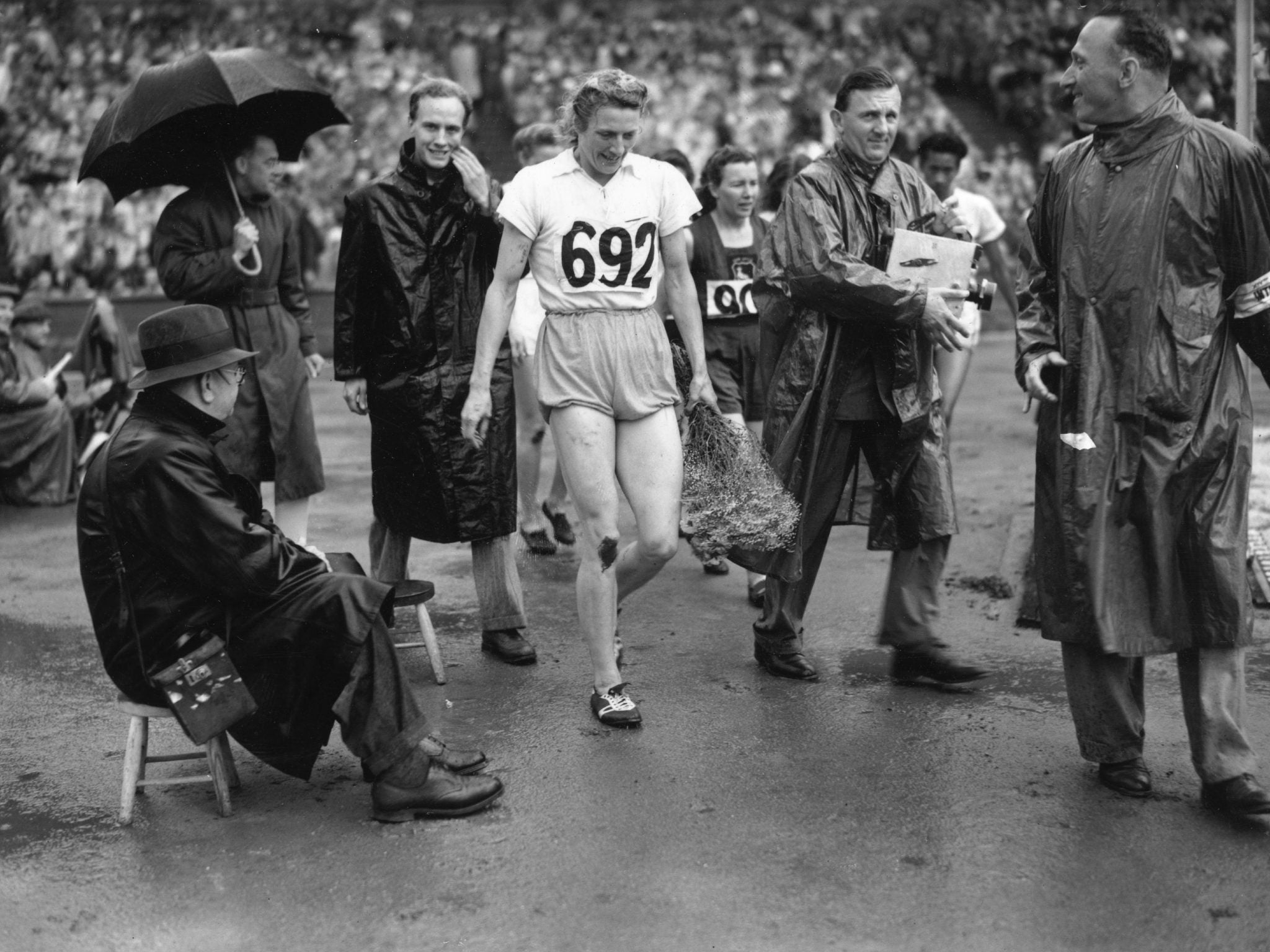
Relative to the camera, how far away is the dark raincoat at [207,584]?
4023 mm

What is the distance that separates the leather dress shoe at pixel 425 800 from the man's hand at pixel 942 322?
2081 millimetres

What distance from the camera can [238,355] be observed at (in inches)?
168

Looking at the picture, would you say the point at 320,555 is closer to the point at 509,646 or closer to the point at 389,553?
the point at 509,646

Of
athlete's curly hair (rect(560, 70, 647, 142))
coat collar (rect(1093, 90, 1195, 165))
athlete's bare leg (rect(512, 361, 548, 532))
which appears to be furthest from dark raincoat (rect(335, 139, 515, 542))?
coat collar (rect(1093, 90, 1195, 165))

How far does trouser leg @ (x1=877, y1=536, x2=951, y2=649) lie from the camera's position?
5.29 meters

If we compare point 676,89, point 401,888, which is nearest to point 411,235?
point 401,888

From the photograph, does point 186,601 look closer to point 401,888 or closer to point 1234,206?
point 401,888

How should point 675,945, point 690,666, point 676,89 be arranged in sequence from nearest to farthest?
point 675,945 → point 690,666 → point 676,89

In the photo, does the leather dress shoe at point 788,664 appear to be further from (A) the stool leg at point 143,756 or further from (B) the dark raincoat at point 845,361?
(A) the stool leg at point 143,756

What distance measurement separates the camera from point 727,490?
514 cm

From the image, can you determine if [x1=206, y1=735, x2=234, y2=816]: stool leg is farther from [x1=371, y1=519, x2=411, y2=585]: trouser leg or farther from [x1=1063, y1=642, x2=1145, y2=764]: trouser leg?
[x1=1063, y1=642, x2=1145, y2=764]: trouser leg

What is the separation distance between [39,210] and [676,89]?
826 cm

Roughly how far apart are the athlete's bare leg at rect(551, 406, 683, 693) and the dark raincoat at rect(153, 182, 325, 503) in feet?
5.46

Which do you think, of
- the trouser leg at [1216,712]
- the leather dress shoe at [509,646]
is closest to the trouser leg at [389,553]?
the leather dress shoe at [509,646]
